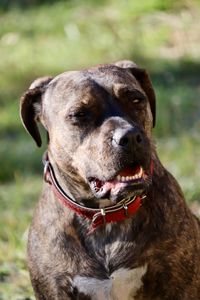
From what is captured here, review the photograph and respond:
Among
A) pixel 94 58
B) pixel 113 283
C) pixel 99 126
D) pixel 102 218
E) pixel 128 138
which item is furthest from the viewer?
pixel 94 58

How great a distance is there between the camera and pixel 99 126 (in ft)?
17.3

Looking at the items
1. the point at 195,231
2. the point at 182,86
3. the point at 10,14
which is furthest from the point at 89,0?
the point at 195,231

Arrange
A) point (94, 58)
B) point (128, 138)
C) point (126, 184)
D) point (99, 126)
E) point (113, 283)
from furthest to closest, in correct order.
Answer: point (94, 58) < point (113, 283) < point (99, 126) < point (126, 184) < point (128, 138)

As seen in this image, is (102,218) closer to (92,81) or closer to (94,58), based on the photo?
(92,81)

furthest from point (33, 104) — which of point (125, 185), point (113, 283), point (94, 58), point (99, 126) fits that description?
point (94, 58)

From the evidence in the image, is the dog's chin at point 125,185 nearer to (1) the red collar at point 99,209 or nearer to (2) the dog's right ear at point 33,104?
(1) the red collar at point 99,209

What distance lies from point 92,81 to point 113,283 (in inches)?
37.3

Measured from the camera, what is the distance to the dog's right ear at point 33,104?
19.1ft

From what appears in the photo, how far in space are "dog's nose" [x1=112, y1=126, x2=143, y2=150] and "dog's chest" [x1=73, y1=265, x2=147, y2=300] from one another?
2.09ft

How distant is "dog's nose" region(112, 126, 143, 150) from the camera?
506cm

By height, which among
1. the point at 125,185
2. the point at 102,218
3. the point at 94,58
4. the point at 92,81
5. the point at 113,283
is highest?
the point at 92,81

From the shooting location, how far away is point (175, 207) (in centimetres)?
551

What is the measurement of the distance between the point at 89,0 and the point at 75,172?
39.3 ft

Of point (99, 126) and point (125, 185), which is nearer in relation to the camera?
point (125, 185)
